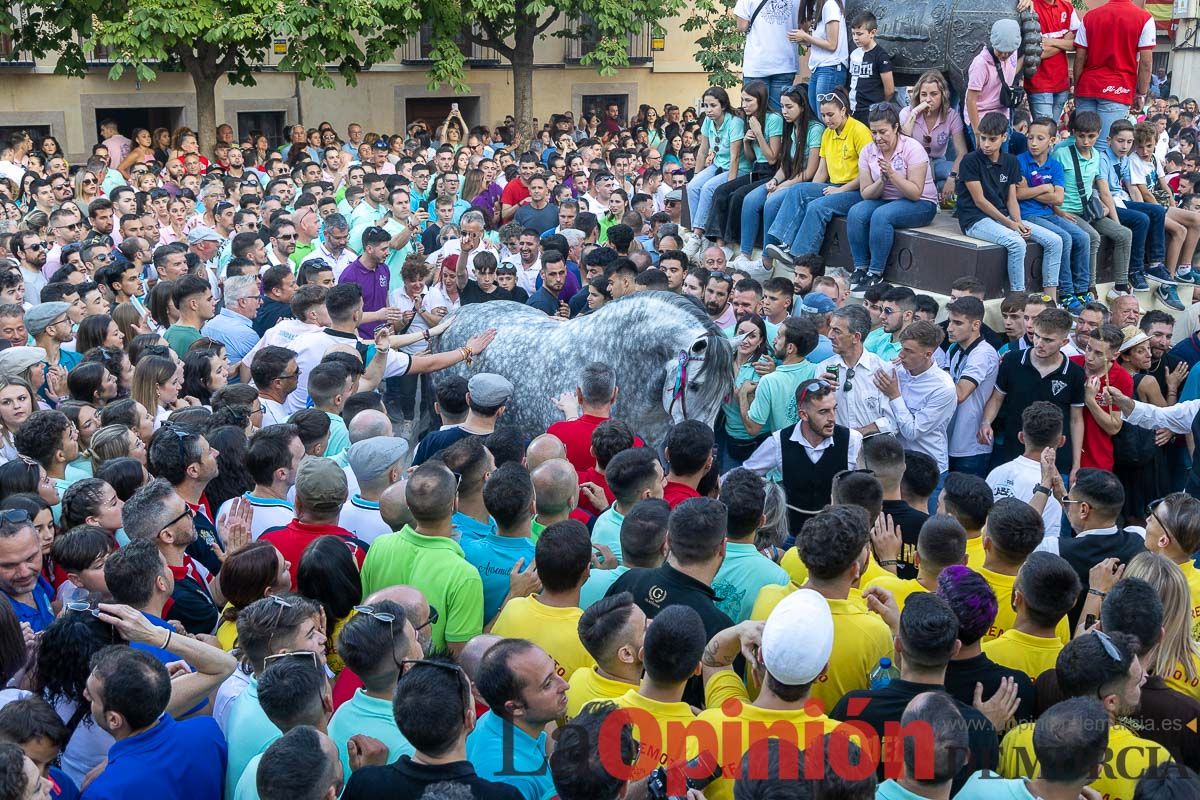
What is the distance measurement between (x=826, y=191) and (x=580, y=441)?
517 centimetres

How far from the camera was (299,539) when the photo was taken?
5156 mm

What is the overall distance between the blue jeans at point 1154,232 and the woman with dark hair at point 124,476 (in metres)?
8.76

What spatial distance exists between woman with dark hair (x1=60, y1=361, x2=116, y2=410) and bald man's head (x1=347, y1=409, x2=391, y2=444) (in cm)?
164

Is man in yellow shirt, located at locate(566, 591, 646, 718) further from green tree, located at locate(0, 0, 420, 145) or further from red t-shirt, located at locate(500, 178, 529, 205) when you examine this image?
green tree, located at locate(0, 0, 420, 145)

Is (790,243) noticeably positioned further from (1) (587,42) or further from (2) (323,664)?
(1) (587,42)

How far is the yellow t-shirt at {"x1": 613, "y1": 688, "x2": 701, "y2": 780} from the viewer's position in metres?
3.77

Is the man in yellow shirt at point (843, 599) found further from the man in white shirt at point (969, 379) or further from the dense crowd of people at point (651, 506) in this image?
the man in white shirt at point (969, 379)

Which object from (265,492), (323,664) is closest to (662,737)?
(323,664)

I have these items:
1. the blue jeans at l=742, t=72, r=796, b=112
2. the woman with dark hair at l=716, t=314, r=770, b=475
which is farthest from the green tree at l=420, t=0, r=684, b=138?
the woman with dark hair at l=716, t=314, r=770, b=475

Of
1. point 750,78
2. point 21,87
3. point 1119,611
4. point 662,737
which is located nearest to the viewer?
point 662,737

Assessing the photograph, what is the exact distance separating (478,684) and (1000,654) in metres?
1.92

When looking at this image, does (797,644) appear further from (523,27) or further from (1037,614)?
(523,27)

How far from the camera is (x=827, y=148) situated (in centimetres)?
1090

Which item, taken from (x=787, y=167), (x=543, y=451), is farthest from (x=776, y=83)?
(x=543, y=451)
